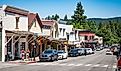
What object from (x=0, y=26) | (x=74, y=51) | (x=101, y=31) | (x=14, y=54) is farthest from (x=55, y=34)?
(x=101, y=31)

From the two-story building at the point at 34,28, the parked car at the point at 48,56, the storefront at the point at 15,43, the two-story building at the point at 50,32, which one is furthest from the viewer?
the two-story building at the point at 50,32

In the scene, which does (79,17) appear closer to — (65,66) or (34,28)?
(34,28)

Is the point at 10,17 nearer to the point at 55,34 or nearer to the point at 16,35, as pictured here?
the point at 16,35

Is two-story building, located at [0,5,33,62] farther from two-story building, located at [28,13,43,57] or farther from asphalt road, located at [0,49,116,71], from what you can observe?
asphalt road, located at [0,49,116,71]

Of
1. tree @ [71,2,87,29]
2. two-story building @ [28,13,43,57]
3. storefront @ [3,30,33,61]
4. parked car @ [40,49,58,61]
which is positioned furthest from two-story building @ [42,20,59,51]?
tree @ [71,2,87,29]

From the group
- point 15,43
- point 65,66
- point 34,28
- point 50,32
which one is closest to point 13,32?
point 15,43

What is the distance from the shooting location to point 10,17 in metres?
47.8

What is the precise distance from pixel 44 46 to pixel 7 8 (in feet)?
68.2

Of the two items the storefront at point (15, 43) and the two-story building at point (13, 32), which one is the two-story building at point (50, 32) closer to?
the storefront at point (15, 43)

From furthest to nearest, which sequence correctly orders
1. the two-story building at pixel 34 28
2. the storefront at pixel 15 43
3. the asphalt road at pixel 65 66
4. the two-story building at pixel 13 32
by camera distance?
the two-story building at pixel 34 28 → the storefront at pixel 15 43 → the two-story building at pixel 13 32 → the asphalt road at pixel 65 66

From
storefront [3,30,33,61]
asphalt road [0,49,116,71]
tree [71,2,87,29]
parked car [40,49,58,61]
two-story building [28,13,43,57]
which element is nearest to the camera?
asphalt road [0,49,116,71]

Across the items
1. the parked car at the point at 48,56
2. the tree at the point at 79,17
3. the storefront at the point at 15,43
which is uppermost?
the tree at the point at 79,17

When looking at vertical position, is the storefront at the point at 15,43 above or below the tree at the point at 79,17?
below

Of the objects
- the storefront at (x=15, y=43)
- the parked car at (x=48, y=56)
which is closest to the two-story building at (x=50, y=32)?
the storefront at (x=15, y=43)
